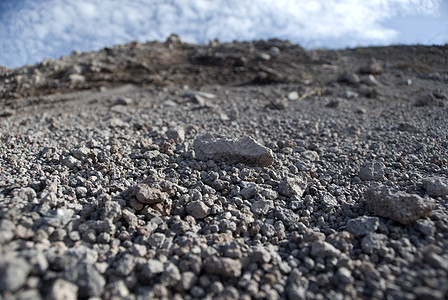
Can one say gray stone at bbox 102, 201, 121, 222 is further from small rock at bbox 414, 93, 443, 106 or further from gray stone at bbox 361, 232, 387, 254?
small rock at bbox 414, 93, 443, 106

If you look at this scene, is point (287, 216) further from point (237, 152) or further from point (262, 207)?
point (237, 152)

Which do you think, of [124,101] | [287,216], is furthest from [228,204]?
[124,101]

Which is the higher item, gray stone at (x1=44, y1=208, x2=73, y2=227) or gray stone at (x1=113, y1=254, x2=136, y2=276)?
gray stone at (x1=44, y1=208, x2=73, y2=227)

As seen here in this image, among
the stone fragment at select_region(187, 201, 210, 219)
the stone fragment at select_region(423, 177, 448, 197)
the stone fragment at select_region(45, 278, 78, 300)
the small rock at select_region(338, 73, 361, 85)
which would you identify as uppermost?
the small rock at select_region(338, 73, 361, 85)

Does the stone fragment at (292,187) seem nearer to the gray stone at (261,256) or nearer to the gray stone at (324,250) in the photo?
the gray stone at (324,250)

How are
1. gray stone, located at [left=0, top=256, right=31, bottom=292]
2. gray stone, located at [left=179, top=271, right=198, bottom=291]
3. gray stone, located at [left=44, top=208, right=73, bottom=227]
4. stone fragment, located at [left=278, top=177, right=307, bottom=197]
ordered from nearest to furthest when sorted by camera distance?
gray stone, located at [left=0, top=256, right=31, bottom=292] < gray stone, located at [left=179, top=271, right=198, bottom=291] < gray stone, located at [left=44, top=208, right=73, bottom=227] < stone fragment, located at [left=278, top=177, right=307, bottom=197]

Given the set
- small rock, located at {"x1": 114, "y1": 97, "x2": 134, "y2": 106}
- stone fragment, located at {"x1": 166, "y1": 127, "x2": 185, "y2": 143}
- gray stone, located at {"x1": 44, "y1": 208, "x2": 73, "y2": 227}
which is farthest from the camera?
small rock, located at {"x1": 114, "y1": 97, "x2": 134, "y2": 106}

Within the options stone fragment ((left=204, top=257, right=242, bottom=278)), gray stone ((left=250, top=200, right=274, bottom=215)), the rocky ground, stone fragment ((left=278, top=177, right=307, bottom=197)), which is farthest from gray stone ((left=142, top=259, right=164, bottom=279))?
stone fragment ((left=278, top=177, right=307, bottom=197))
